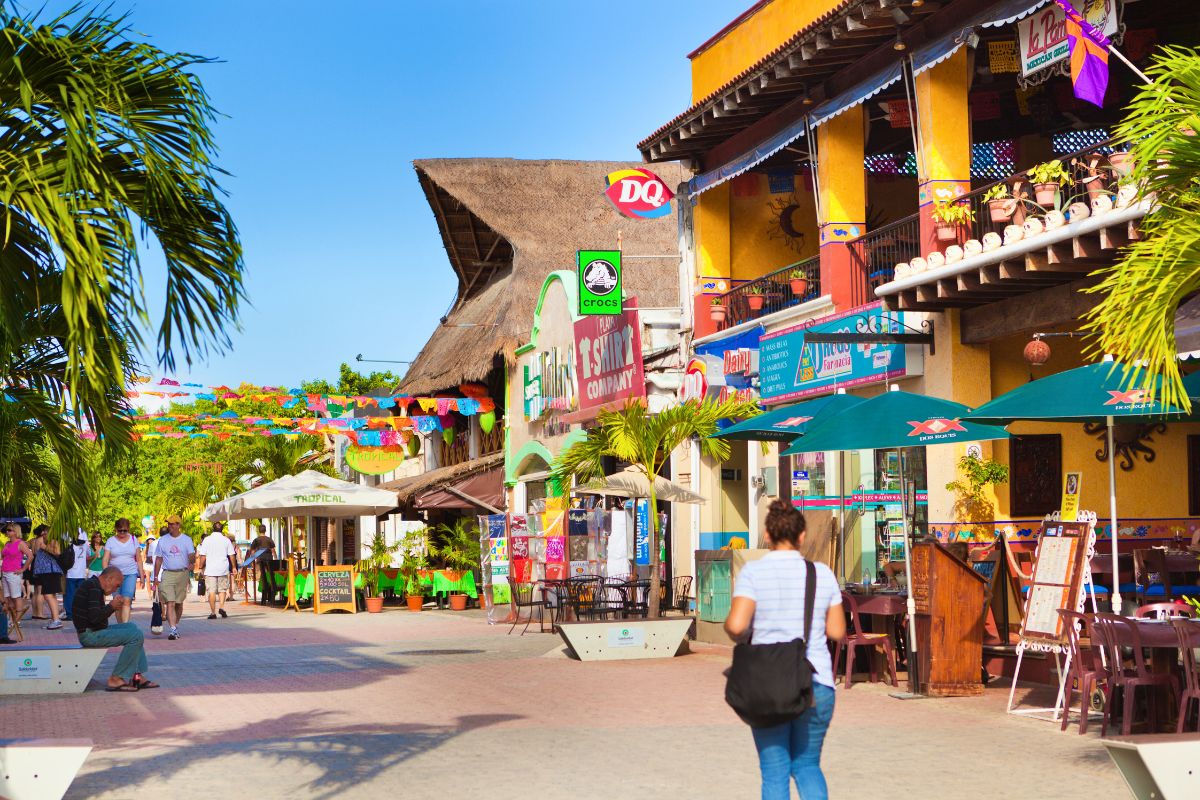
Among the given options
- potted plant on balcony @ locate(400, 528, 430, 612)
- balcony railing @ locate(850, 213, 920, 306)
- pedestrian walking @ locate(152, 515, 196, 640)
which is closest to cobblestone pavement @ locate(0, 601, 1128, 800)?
pedestrian walking @ locate(152, 515, 196, 640)

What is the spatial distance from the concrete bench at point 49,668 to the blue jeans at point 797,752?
1012 cm

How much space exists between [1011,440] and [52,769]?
39.7ft

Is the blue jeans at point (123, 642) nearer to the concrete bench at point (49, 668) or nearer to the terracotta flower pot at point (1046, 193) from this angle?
the concrete bench at point (49, 668)

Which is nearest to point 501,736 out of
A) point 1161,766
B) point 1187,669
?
point 1187,669

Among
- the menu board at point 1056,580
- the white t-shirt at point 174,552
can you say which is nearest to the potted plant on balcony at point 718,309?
the white t-shirt at point 174,552

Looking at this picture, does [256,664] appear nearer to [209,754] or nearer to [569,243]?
[209,754]

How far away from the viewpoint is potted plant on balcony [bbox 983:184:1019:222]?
15.6m

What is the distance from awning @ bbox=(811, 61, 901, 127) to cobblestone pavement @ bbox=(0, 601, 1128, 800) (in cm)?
706

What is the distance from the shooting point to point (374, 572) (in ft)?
102

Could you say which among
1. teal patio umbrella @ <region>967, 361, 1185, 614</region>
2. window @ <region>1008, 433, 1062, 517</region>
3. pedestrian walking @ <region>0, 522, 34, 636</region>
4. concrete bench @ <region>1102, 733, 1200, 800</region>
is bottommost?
concrete bench @ <region>1102, 733, 1200, 800</region>

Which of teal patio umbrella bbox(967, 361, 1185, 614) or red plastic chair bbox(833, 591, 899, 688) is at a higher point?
teal patio umbrella bbox(967, 361, 1185, 614)

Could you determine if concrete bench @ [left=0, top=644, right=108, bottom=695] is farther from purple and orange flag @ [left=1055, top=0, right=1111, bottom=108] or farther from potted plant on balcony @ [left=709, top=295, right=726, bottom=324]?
potted plant on balcony @ [left=709, top=295, right=726, bottom=324]

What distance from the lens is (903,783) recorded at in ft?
29.7

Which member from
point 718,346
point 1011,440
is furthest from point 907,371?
point 718,346
